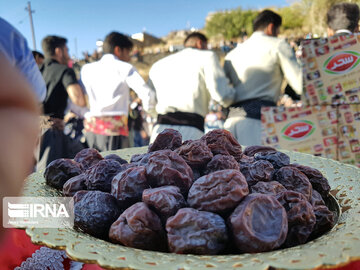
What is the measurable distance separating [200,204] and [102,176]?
0.40 meters

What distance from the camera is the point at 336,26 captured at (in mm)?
2850

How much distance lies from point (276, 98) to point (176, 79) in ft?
3.13

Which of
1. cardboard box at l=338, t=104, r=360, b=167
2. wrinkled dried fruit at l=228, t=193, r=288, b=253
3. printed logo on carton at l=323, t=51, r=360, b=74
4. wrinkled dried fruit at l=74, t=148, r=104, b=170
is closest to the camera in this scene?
wrinkled dried fruit at l=228, t=193, r=288, b=253

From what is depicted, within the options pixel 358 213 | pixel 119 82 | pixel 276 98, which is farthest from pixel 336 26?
pixel 358 213

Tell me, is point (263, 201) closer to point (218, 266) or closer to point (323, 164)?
point (218, 266)

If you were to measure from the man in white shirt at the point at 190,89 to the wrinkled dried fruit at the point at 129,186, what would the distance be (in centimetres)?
183

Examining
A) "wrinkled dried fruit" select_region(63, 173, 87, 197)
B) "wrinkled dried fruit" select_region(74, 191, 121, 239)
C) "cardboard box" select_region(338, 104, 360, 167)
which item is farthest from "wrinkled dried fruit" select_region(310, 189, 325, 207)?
"cardboard box" select_region(338, 104, 360, 167)

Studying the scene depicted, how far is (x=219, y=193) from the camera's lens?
0.89 metres

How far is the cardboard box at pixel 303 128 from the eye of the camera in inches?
101

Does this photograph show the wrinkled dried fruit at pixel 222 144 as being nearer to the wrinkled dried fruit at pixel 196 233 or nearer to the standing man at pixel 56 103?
the wrinkled dried fruit at pixel 196 233

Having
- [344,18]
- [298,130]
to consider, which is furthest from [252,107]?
[344,18]

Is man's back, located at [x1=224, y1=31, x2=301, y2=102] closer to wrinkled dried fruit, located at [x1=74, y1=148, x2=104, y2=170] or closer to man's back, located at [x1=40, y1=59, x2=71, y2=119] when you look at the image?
man's back, located at [x1=40, y1=59, x2=71, y2=119]

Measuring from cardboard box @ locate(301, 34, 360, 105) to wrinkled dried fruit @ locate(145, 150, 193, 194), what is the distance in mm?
1840

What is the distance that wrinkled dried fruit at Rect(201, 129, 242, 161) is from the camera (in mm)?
1214
